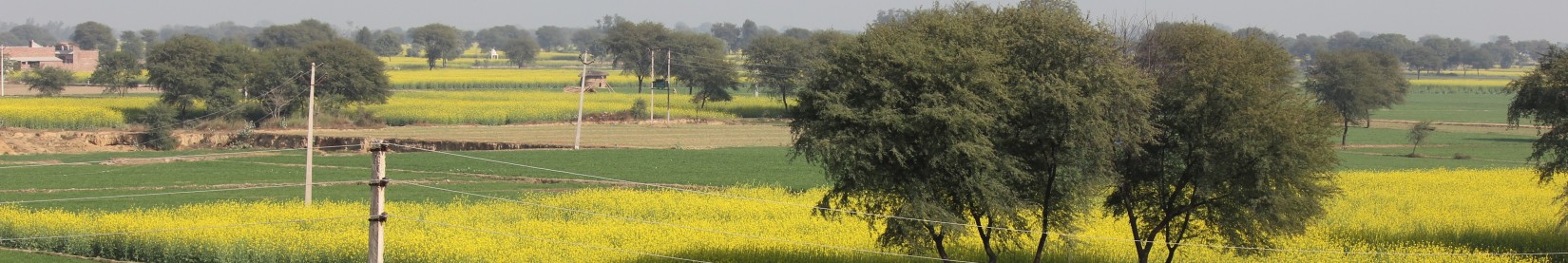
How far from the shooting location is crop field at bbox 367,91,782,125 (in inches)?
3324

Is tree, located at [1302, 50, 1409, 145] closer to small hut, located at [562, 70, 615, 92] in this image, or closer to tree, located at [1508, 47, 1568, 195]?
tree, located at [1508, 47, 1568, 195]

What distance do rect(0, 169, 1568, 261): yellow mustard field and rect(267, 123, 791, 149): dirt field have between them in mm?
28384

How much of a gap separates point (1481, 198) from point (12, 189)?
43.6 metres

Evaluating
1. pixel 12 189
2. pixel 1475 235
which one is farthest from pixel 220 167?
pixel 1475 235

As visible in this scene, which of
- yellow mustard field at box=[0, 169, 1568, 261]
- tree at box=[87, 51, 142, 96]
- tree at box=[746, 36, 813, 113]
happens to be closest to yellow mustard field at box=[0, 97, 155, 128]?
tree at box=[87, 51, 142, 96]

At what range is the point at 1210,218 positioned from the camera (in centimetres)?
2667

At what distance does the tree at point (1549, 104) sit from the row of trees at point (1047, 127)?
8.74 meters

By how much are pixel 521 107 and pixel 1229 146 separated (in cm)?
7008

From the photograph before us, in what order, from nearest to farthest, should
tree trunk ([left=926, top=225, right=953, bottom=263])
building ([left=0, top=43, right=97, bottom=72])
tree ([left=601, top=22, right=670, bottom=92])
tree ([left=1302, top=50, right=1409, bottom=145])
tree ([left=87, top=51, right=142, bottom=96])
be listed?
tree trunk ([left=926, top=225, right=953, bottom=263]), tree ([left=1302, top=50, right=1409, bottom=145]), tree ([left=87, top=51, right=142, bottom=96]), tree ([left=601, top=22, right=670, bottom=92]), building ([left=0, top=43, right=97, bottom=72])

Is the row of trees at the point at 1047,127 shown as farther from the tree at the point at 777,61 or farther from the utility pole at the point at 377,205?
the tree at the point at 777,61

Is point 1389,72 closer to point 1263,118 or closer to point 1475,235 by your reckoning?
point 1475,235

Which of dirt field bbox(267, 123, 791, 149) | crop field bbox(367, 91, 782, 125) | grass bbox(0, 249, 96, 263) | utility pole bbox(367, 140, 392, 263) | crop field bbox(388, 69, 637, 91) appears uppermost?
utility pole bbox(367, 140, 392, 263)

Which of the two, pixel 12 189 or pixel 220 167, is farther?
pixel 220 167

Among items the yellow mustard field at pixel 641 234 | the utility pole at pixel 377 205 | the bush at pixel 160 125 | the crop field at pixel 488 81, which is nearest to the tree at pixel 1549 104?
the yellow mustard field at pixel 641 234
